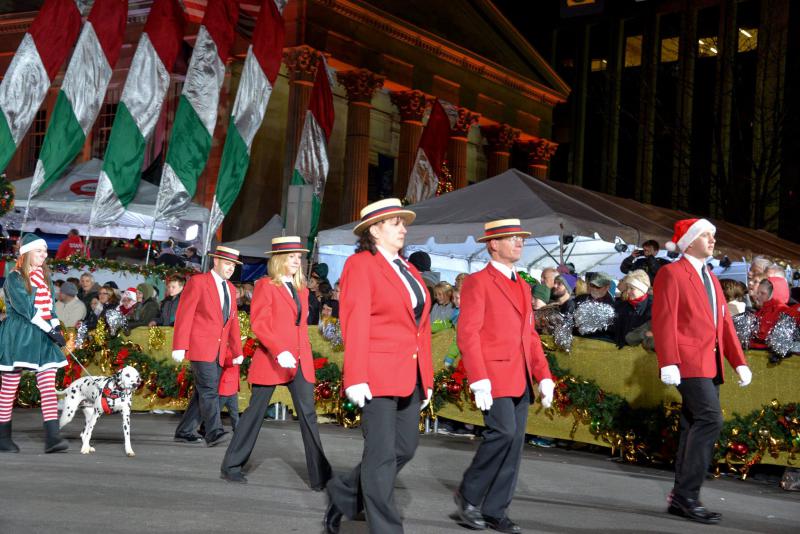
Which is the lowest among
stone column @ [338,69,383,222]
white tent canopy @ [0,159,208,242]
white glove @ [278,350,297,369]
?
white glove @ [278,350,297,369]

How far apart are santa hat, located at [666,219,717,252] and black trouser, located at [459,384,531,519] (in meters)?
Answer: 2.22

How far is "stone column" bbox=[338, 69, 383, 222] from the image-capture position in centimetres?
3688

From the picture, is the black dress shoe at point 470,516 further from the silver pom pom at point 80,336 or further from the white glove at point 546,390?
the silver pom pom at point 80,336

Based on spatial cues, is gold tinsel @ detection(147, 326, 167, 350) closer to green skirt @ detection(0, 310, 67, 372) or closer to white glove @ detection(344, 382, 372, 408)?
green skirt @ detection(0, 310, 67, 372)

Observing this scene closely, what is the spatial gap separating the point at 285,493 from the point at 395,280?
2951 mm

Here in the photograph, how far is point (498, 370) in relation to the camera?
7469 mm

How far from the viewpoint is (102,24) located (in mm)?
23047

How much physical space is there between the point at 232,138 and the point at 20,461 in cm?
1306

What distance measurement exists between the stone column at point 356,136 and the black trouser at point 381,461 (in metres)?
30.0

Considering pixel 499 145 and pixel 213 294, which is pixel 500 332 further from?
pixel 499 145

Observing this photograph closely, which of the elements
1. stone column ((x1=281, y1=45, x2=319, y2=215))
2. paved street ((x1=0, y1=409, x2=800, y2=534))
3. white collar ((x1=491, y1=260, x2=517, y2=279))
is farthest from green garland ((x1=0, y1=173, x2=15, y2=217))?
white collar ((x1=491, y1=260, x2=517, y2=279))

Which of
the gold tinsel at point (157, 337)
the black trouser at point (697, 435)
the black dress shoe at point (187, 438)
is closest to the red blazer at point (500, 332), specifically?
the black trouser at point (697, 435)

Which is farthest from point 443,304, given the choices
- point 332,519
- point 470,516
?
point 332,519

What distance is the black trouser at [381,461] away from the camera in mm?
6066
